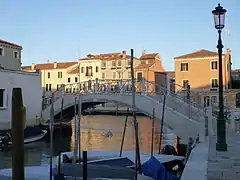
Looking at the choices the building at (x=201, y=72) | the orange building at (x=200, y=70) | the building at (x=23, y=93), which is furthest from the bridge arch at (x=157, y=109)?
the orange building at (x=200, y=70)

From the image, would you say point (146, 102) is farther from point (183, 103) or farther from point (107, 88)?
point (107, 88)

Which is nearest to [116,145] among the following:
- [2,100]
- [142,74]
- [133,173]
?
[2,100]

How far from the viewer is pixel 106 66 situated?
49.6m

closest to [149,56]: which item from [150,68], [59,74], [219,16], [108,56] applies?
[150,68]

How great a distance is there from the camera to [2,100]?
18000 mm

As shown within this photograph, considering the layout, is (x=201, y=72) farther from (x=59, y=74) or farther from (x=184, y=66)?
(x=59, y=74)

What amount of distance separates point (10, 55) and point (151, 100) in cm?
2012

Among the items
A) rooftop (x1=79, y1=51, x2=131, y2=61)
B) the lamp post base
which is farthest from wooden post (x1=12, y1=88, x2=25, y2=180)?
rooftop (x1=79, y1=51, x2=131, y2=61)

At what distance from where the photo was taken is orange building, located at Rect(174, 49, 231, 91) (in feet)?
116

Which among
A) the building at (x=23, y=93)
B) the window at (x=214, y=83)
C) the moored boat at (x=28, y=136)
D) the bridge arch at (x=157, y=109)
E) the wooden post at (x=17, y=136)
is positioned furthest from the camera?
the window at (x=214, y=83)

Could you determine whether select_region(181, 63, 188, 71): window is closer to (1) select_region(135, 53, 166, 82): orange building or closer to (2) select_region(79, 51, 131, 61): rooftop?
(1) select_region(135, 53, 166, 82): orange building

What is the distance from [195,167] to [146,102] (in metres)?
9.50

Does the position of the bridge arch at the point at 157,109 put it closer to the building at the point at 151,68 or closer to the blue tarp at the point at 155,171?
the blue tarp at the point at 155,171

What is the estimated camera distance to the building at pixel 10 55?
30583mm
